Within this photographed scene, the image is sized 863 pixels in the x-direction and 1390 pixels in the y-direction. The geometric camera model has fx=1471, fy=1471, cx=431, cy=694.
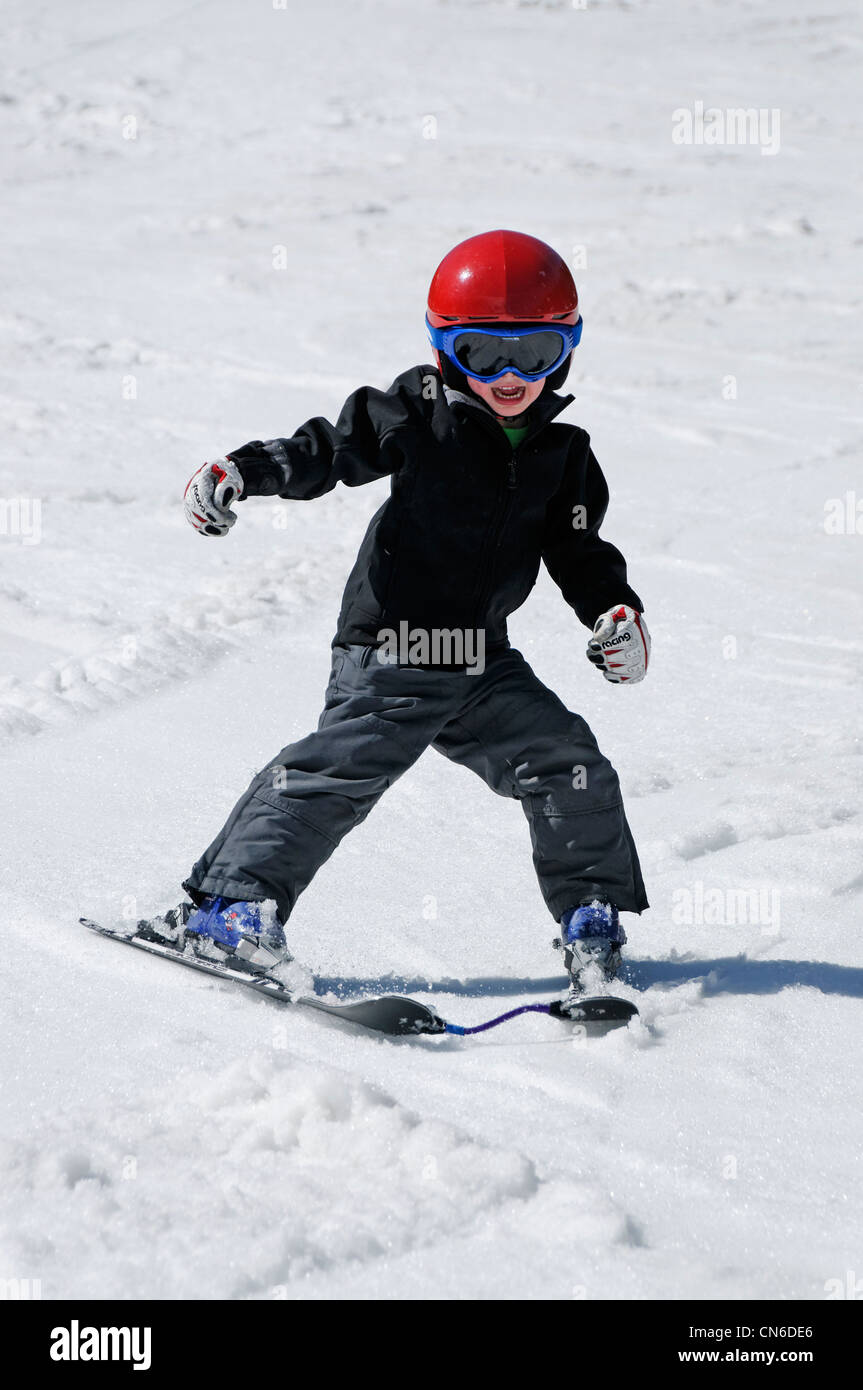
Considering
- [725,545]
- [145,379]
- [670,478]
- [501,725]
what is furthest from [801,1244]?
[145,379]

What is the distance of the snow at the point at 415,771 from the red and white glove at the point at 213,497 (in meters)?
0.79

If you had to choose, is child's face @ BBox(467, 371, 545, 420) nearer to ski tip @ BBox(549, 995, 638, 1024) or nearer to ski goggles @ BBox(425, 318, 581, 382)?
ski goggles @ BBox(425, 318, 581, 382)

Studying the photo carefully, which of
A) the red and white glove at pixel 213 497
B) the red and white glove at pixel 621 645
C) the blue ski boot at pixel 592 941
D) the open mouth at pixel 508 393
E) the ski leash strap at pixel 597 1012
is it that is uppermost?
the open mouth at pixel 508 393

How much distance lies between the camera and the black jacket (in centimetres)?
→ 267

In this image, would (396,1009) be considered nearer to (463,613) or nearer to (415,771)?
(463,613)

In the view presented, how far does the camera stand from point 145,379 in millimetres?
7520

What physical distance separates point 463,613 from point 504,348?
487 mm

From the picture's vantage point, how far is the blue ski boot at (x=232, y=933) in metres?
2.58

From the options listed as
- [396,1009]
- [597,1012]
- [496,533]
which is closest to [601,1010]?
[597,1012]

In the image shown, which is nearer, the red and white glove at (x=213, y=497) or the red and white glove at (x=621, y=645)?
the red and white glove at (x=213, y=497)

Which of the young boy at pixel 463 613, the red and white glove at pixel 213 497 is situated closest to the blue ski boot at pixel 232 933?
the young boy at pixel 463 613

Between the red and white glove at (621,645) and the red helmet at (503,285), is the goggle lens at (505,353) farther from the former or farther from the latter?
the red and white glove at (621,645)
